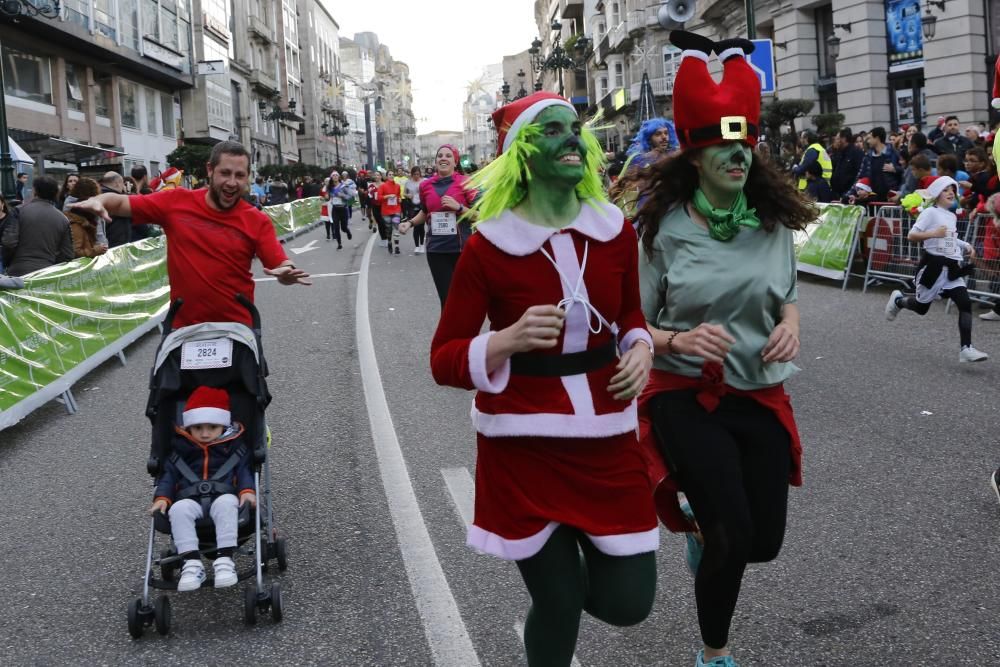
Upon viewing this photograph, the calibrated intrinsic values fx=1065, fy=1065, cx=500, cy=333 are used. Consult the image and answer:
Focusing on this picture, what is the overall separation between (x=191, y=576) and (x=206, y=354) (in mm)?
1002

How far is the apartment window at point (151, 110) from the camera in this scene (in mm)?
50250

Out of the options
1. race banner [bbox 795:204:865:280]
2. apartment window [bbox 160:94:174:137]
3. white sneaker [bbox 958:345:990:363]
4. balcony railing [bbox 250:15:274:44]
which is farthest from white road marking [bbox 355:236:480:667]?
balcony railing [bbox 250:15:274:44]

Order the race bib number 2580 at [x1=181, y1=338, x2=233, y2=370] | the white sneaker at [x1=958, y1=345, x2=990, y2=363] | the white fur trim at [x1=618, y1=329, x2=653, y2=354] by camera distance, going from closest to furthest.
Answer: the white fur trim at [x1=618, y1=329, x2=653, y2=354] → the race bib number 2580 at [x1=181, y1=338, x2=233, y2=370] → the white sneaker at [x1=958, y1=345, x2=990, y2=363]

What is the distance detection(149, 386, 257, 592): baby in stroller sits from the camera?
13.5 ft

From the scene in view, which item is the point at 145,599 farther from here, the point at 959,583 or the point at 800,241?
the point at 800,241

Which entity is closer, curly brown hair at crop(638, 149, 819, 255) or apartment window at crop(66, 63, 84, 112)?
curly brown hair at crop(638, 149, 819, 255)

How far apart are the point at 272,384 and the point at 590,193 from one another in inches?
257

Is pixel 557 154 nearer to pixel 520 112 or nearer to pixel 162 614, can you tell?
pixel 520 112

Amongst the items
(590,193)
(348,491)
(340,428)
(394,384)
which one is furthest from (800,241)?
(590,193)

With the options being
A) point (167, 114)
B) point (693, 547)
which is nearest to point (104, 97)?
point (167, 114)

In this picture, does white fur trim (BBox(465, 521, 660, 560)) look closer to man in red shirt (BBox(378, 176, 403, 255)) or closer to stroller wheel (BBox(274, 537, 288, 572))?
stroller wheel (BBox(274, 537, 288, 572))

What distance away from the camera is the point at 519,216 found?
9.09 feet

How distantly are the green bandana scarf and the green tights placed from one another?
3.50 ft

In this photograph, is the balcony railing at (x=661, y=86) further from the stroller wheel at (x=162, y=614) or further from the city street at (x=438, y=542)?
the stroller wheel at (x=162, y=614)
